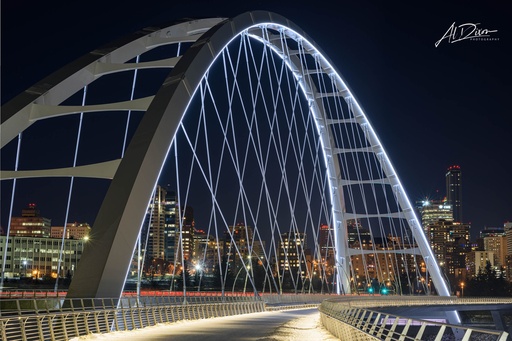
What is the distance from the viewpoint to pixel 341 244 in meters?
61.4

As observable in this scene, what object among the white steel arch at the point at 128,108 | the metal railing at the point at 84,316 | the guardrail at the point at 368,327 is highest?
the white steel arch at the point at 128,108

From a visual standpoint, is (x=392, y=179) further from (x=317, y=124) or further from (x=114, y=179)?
(x=114, y=179)

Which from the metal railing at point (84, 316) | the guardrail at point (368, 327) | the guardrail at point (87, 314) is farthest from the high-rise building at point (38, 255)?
the guardrail at point (368, 327)

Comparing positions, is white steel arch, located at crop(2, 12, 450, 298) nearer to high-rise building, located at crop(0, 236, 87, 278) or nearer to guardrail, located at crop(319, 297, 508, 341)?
guardrail, located at crop(319, 297, 508, 341)

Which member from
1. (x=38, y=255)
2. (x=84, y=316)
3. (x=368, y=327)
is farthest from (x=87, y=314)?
(x=38, y=255)

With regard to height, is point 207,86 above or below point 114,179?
above

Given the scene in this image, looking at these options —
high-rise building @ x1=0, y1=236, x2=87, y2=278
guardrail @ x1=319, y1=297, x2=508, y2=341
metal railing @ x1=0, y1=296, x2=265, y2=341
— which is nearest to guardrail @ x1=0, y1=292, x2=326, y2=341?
metal railing @ x1=0, y1=296, x2=265, y2=341

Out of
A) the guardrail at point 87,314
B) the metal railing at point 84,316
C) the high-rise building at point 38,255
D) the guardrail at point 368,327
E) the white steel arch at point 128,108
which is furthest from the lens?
the high-rise building at point 38,255

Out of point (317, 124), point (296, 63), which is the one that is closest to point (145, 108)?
point (296, 63)

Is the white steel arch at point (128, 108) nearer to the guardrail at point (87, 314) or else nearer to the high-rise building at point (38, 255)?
the guardrail at point (87, 314)

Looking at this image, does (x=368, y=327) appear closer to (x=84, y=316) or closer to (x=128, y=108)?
(x=84, y=316)

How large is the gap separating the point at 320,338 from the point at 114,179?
7138 millimetres

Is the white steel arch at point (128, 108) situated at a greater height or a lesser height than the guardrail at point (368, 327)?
greater

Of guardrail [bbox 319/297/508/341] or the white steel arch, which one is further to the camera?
the white steel arch
